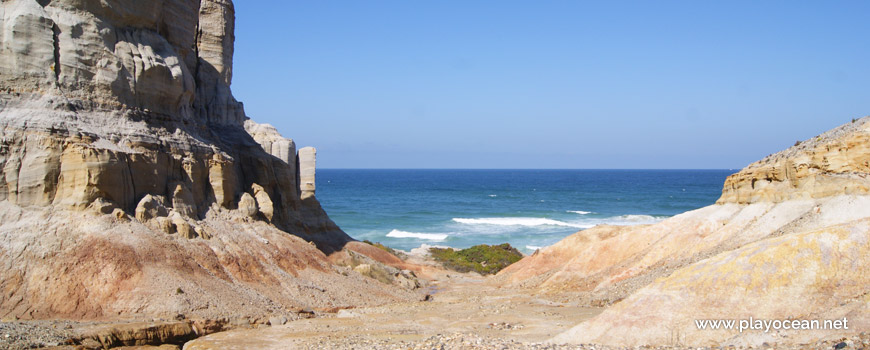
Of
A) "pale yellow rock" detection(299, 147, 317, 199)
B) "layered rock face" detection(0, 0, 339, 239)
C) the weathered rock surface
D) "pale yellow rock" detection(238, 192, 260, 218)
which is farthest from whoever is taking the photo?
"pale yellow rock" detection(299, 147, 317, 199)

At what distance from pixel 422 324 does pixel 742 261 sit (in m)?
9.92

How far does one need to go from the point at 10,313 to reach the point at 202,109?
589 inches

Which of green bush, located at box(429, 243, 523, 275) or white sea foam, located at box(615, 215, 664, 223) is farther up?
white sea foam, located at box(615, 215, 664, 223)

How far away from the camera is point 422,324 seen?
2178cm

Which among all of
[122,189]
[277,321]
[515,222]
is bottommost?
[515,222]

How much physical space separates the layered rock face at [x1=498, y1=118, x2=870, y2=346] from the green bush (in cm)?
571

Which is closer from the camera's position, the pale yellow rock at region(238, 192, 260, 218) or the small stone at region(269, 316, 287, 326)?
the small stone at region(269, 316, 287, 326)

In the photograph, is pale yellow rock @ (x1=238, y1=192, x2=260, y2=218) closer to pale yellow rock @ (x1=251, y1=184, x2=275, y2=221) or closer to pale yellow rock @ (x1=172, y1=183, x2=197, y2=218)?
pale yellow rock @ (x1=251, y1=184, x2=275, y2=221)

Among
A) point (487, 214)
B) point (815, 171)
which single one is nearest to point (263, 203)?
point (815, 171)

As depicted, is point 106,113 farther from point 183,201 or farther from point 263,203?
point 263,203

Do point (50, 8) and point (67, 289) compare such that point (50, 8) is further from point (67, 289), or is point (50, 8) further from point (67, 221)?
point (67, 289)

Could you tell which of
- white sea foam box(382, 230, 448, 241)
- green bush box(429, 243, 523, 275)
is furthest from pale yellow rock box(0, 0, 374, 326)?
white sea foam box(382, 230, 448, 241)

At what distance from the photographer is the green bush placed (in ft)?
133

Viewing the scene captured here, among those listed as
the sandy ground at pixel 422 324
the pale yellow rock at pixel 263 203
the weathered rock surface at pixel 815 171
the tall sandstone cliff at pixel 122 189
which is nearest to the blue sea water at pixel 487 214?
the pale yellow rock at pixel 263 203
